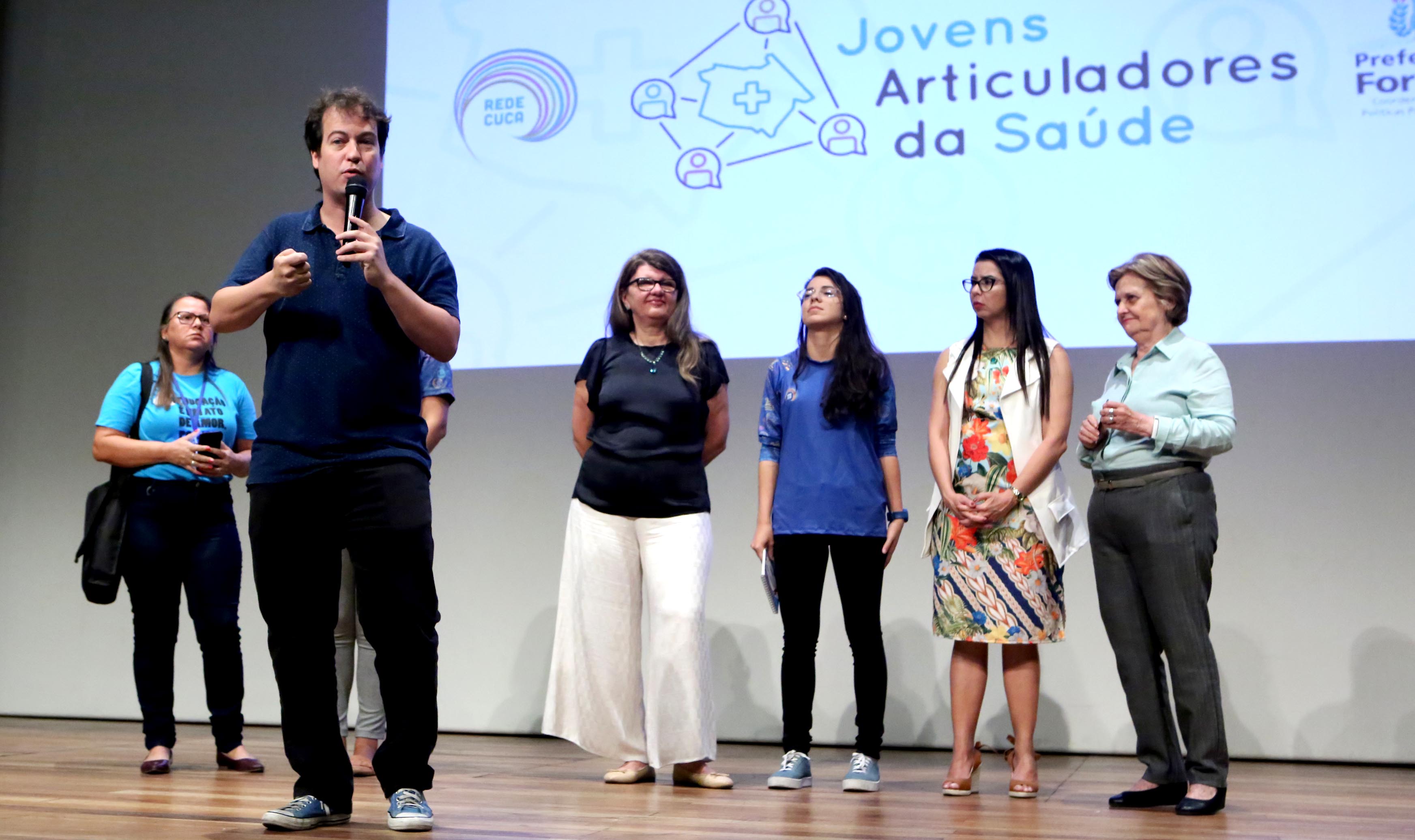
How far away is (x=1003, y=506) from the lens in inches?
122

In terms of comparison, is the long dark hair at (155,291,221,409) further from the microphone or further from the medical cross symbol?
the medical cross symbol

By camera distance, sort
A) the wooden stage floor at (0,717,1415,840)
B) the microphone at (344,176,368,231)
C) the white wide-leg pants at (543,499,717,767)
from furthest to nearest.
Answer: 1. the white wide-leg pants at (543,499,717,767)
2. the wooden stage floor at (0,717,1415,840)
3. the microphone at (344,176,368,231)

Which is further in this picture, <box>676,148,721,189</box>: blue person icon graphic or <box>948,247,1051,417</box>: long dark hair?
<box>676,148,721,189</box>: blue person icon graphic

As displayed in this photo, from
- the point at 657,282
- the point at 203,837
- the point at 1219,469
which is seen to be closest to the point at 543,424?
the point at 657,282

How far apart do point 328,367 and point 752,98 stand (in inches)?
104

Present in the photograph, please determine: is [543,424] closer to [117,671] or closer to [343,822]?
[117,671]

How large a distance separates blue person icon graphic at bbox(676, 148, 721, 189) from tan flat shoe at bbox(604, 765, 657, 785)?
2153 mm

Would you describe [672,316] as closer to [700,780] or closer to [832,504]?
[832,504]

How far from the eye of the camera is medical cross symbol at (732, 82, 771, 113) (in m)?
4.53

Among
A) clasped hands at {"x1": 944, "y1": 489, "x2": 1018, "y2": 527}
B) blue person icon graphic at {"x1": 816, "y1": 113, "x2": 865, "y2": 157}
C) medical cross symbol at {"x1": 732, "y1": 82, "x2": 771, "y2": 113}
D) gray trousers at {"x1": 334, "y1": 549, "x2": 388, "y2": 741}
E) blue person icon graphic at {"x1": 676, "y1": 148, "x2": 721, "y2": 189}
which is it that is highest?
medical cross symbol at {"x1": 732, "y1": 82, "x2": 771, "y2": 113}

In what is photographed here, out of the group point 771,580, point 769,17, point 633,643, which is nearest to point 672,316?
point 771,580

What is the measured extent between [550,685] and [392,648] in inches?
39.7

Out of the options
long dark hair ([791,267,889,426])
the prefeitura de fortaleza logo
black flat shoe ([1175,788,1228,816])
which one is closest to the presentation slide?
the prefeitura de fortaleza logo

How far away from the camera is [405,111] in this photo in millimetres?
4891
